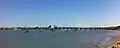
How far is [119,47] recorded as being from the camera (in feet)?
157
